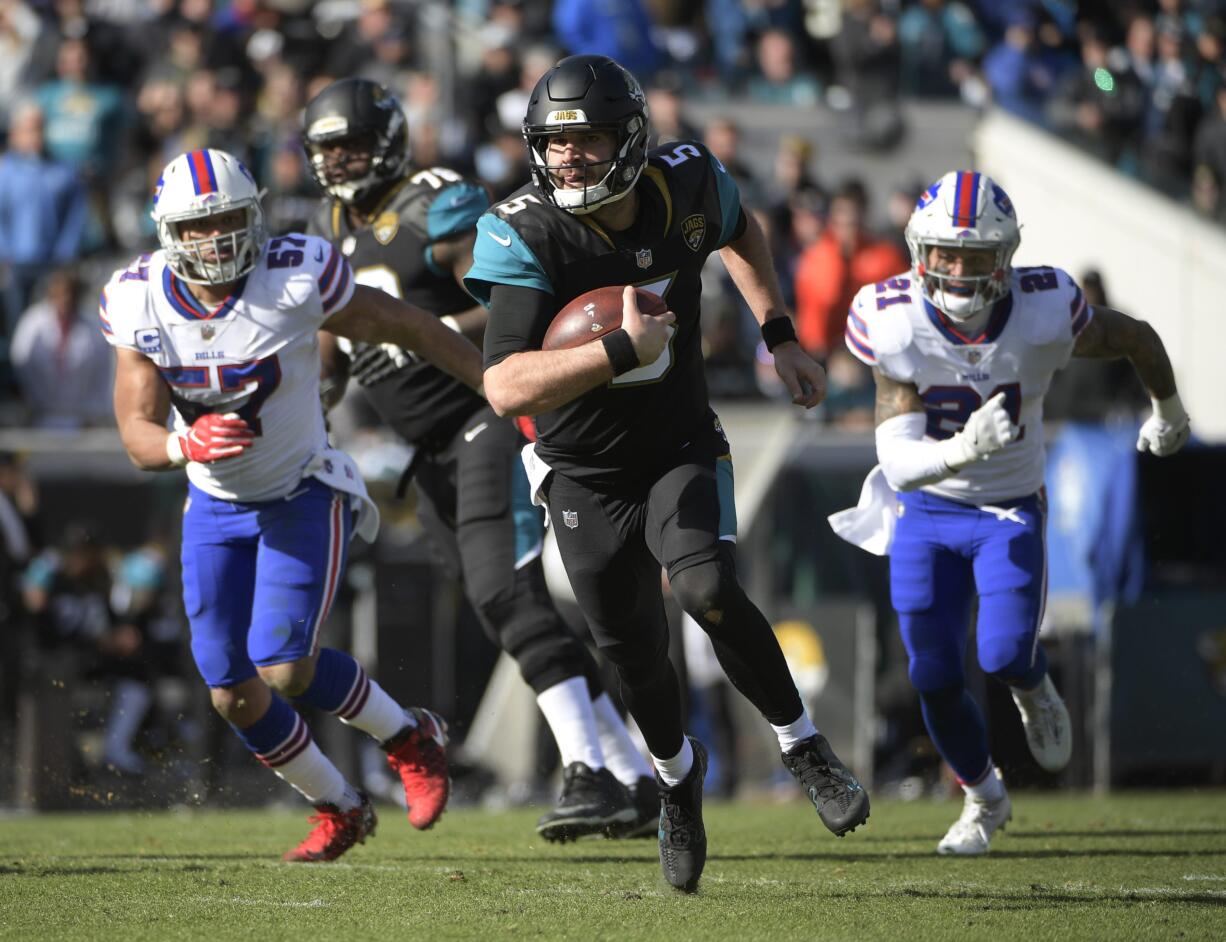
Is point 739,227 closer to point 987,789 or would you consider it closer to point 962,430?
point 962,430

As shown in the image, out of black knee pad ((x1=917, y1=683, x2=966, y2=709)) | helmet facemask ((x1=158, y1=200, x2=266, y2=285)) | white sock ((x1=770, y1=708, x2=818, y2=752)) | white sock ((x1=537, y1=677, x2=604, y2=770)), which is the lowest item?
white sock ((x1=537, y1=677, x2=604, y2=770))

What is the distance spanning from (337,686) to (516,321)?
1719 millimetres

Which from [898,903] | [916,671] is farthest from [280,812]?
[898,903]

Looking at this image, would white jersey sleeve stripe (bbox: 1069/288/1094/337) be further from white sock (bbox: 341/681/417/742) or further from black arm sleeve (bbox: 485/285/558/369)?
white sock (bbox: 341/681/417/742)

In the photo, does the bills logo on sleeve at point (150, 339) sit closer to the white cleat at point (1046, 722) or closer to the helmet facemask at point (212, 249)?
the helmet facemask at point (212, 249)

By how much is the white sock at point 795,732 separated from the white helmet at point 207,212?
2.20m

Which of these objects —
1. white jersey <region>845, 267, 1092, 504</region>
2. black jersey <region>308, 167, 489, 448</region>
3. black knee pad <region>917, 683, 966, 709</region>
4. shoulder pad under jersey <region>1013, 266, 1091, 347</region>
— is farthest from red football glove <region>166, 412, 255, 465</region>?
shoulder pad under jersey <region>1013, 266, 1091, 347</region>

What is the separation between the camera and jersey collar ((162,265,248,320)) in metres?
5.86

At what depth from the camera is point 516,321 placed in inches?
195

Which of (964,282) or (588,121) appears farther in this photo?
(964,282)

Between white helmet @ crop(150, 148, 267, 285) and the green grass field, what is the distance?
1.84 metres

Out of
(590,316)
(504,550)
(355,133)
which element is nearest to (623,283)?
(590,316)

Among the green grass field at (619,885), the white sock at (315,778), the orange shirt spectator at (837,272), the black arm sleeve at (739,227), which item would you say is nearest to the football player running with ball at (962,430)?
the green grass field at (619,885)

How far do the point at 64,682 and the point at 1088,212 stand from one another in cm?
816
